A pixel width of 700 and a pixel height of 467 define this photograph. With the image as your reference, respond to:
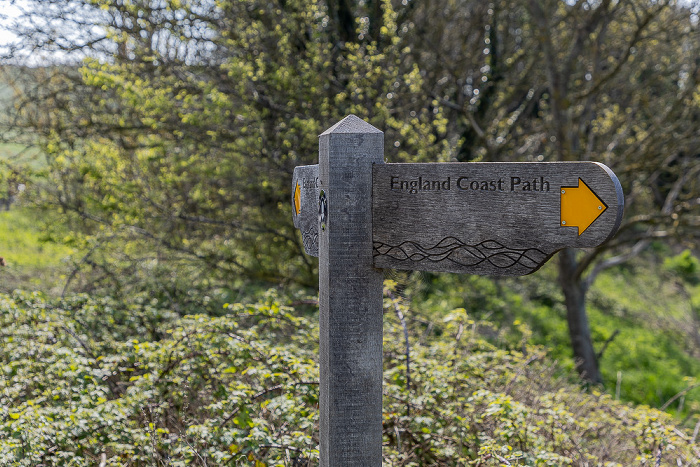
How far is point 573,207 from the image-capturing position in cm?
195

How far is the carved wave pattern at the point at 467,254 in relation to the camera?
80.4 inches

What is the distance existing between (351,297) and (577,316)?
7454 mm

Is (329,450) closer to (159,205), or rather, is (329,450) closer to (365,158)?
(365,158)

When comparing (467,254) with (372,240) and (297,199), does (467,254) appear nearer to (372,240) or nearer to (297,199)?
(372,240)

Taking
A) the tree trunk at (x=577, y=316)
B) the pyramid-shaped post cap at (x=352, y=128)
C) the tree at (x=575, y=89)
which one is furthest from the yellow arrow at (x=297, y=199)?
the tree trunk at (x=577, y=316)

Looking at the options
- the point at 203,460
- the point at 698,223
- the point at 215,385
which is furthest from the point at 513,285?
the point at 203,460

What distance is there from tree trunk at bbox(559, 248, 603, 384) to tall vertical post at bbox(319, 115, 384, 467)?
275 inches

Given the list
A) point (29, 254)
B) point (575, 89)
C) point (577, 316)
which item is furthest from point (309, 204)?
point (29, 254)

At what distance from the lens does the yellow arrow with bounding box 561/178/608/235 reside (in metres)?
1.91

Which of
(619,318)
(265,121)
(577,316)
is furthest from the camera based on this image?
(619,318)

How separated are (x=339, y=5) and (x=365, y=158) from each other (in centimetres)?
583

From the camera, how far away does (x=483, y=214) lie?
211cm

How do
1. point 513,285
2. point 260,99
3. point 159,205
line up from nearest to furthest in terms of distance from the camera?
1. point 260,99
2. point 159,205
3. point 513,285

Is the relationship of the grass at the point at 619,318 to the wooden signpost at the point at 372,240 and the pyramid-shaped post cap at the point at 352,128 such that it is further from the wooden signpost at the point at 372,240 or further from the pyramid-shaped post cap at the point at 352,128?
the pyramid-shaped post cap at the point at 352,128
